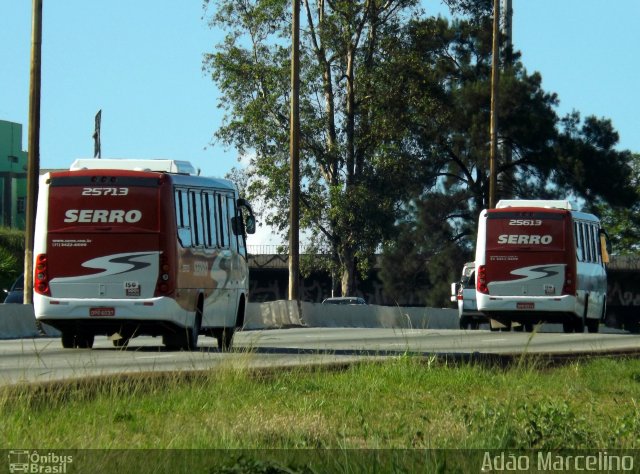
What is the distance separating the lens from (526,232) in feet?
118

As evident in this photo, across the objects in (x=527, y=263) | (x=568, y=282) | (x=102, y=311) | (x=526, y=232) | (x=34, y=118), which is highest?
(x=34, y=118)

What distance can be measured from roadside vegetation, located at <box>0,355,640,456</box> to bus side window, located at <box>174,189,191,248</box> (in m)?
6.09

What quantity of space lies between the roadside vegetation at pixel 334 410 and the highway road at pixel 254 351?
26.4 inches

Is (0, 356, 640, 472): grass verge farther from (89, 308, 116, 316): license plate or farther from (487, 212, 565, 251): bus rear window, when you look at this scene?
(487, 212, 565, 251): bus rear window

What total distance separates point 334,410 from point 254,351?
9.76 m

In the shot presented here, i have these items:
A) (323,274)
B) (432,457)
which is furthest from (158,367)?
(323,274)

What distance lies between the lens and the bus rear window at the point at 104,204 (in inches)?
853

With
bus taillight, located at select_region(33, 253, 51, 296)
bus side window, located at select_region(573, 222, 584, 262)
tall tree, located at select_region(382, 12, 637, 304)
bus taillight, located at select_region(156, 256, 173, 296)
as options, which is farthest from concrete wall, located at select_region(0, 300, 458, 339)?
tall tree, located at select_region(382, 12, 637, 304)

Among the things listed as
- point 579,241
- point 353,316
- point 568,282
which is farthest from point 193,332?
point 353,316

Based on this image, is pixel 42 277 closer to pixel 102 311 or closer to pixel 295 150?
pixel 102 311

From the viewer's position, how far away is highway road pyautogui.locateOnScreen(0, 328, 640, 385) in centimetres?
1664

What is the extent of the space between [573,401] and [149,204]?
9.55m

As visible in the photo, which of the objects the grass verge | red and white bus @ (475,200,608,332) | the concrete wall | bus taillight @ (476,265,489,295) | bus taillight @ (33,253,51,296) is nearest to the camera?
the grass verge

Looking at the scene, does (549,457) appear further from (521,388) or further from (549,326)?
(549,326)
